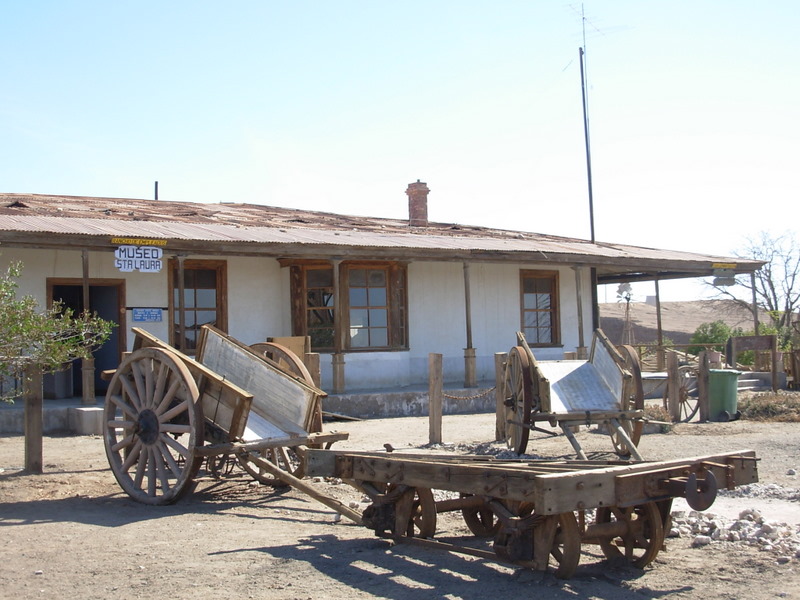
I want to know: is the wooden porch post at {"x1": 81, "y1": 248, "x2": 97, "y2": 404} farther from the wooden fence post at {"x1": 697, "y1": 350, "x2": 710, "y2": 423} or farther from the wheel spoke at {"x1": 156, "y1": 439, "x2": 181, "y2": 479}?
the wooden fence post at {"x1": 697, "y1": 350, "x2": 710, "y2": 423}

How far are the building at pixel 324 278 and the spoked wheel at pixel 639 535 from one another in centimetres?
918

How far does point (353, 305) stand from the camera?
53.0 ft

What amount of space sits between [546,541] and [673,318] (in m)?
48.2

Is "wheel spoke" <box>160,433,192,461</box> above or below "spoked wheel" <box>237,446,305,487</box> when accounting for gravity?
above

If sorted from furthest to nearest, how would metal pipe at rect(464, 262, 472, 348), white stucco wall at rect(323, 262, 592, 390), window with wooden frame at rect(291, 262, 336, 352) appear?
1. white stucco wall at rect(323, 262, 592, 390)
2. metal pipe at rect(464, 262, 472, 348)
3. window with wooden frame at rect(291, 262, 336, 352)

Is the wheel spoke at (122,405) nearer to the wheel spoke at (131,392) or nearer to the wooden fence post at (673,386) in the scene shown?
the wheel spoke at (131,392)

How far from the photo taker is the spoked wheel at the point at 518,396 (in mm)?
8773

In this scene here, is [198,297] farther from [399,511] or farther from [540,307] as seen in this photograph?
[399,511]

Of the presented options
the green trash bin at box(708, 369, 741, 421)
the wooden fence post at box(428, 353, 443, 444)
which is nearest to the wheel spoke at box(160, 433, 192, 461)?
the wooden fence post at box(428, 353, 443, 444)

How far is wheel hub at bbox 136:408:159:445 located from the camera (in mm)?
6965

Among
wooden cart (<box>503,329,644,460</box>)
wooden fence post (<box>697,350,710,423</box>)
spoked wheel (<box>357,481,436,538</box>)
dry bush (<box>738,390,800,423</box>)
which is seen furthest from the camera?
wooden fence post (<box>697,350,710,423</box>)

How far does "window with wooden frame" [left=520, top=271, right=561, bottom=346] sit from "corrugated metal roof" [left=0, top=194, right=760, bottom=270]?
71 centimetres

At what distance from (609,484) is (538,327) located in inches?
557

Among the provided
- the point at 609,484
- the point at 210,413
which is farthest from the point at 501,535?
the point at 210,413
